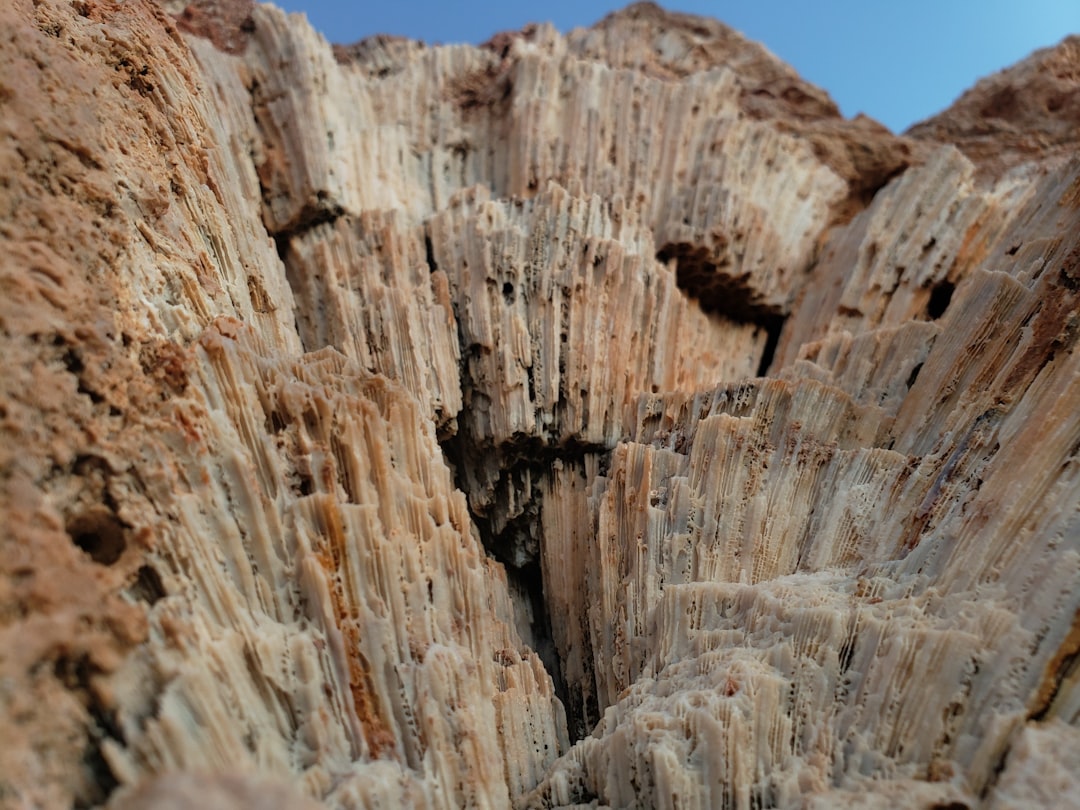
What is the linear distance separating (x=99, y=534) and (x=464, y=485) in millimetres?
4330

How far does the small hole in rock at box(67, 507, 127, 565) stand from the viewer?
3.93 m

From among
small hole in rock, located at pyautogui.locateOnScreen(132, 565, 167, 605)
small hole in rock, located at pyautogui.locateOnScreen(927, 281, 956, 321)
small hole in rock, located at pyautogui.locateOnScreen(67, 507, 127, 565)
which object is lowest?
small hole in rock, located at pyautogui.locateOnScreen(132, 565, 167, 605)

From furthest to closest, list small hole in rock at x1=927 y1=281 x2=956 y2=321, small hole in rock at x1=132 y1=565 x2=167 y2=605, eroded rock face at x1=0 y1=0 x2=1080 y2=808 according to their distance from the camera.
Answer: small hole in rock at x1=927 y1=281 x2=956 y2=321 → small hole in rock at x1=132 y1=565 x2=167 y2=605 → eroded rock face at x1=0 y1=0 x2=1080 y2=808

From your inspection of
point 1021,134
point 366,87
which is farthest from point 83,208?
point 1021,134

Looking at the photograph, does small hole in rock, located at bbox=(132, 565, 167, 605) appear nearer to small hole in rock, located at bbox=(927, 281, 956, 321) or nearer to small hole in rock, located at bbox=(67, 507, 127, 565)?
small hole in rock, located at bbox=(67, 507, 127, 565)

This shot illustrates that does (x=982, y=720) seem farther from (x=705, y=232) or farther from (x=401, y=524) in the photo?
(x=705, y=232)

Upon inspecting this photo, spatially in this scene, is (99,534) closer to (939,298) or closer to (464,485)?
(464,485)

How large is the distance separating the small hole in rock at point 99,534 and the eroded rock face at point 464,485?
2 cm

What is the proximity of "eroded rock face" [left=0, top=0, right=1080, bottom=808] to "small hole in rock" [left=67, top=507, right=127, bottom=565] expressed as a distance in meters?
0.02

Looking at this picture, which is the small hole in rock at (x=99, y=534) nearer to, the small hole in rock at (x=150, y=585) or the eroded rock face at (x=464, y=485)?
the eroded rock face at (x=464, y=485)

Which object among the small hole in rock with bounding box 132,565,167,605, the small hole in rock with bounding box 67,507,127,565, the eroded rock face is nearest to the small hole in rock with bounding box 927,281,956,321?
the eroded rock face

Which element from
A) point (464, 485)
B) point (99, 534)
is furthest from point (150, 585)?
point (464, 485)

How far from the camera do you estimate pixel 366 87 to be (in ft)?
35.1

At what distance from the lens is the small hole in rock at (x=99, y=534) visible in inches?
155
